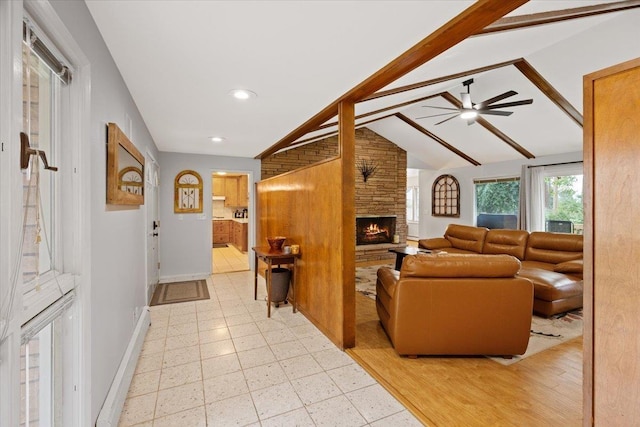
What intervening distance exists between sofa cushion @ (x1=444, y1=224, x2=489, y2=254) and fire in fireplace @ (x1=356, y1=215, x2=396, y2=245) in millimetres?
1626

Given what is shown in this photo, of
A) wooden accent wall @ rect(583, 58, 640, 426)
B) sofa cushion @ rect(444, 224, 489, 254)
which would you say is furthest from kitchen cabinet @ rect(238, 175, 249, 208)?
wooden accent wall @ rect(583, 58, 640, 426)

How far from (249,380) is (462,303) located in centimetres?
177

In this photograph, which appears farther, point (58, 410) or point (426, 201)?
point (426, 201)

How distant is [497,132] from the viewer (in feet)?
19.3

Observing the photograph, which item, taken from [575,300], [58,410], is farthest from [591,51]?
[58,410]

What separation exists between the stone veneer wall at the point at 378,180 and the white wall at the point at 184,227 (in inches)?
83.7

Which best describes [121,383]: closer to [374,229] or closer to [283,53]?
[283,53]

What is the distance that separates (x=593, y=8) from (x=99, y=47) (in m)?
3.91

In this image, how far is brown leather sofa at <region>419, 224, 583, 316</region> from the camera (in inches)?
132

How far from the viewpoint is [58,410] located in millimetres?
1276

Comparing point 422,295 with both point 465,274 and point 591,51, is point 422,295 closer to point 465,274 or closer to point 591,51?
point 465,274

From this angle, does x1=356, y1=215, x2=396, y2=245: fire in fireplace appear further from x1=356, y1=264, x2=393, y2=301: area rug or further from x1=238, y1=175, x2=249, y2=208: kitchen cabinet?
Answer: x1=238, y1=175, x2=249, y2=208: kitchen cabinet

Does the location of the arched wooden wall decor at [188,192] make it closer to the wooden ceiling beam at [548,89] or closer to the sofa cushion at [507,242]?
the sofa cushion at [507,242]

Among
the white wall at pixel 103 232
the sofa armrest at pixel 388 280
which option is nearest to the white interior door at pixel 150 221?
the white wall at pixel 103 232
